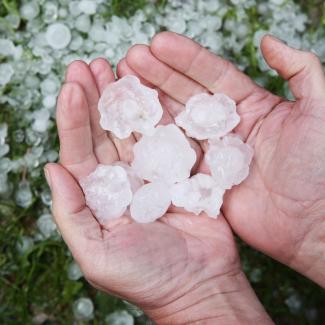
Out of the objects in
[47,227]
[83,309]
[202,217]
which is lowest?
[83,309]

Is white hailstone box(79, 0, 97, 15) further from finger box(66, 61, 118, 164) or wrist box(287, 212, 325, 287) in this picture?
wrist box(287, 212, 325, 287)

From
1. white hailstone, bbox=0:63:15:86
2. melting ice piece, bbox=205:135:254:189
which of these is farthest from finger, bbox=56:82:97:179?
white hailstone, bbox=0:63:15:86

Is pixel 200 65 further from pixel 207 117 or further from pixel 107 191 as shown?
pixel 107 191

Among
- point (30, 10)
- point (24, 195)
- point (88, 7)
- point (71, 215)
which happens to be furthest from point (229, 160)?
point (30, 10)

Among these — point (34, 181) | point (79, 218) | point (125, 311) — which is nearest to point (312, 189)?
point (79, 218)

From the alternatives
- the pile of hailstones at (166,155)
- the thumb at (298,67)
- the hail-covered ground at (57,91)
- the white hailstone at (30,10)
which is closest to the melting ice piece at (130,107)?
the pile of hailstones at (166,155)

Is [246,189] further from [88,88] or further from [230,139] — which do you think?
[88,88]
